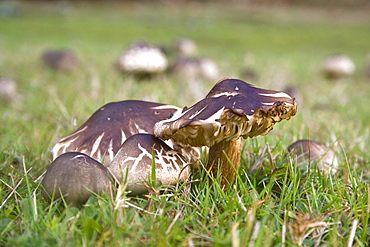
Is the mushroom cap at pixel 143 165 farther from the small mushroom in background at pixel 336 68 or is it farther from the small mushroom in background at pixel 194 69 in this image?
the small mushroom in background at pixel 336 68

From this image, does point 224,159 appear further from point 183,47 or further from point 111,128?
point 183,47

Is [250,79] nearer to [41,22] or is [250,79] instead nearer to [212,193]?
[212,193]

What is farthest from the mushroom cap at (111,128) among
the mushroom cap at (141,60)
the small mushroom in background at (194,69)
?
the small mushroom in background at (194,69)

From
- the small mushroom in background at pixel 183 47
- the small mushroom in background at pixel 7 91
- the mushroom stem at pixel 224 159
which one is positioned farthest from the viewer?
the small mushroom in background at pixel 183 47

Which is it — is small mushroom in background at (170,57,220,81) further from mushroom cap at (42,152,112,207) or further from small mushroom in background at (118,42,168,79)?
mushroom cap at (42,152,112,207)

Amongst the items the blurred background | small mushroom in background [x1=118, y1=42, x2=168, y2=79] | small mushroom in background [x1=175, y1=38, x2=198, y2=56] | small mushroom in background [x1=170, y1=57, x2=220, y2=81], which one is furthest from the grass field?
small mushroom in background [x1=175, y1=38, x2=198, y2=56]

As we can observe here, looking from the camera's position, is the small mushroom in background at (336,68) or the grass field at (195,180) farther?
the small mushroom in background at (336,68)

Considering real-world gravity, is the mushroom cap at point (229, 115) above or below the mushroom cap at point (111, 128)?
above
